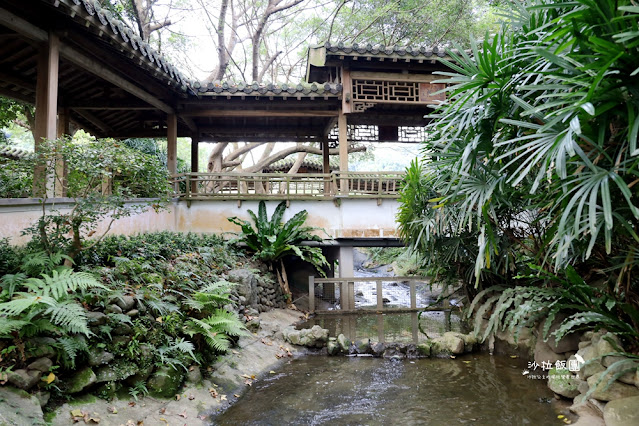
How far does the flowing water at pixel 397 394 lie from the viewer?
4086 mm

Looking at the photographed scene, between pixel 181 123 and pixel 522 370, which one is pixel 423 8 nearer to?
pixel 181 123

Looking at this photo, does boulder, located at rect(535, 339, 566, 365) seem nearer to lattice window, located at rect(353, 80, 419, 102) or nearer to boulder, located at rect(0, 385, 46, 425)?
boulder, located at rect(0, 385, 46, 425)

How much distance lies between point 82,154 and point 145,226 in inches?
149

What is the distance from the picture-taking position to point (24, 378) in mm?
3086

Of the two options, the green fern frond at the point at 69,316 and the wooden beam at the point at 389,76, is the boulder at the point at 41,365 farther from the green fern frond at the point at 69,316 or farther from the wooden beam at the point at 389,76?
the wooden beam at the point at 389,76

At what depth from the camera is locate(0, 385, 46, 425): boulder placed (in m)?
2.75

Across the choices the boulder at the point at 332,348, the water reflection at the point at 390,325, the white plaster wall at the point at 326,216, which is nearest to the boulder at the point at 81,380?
the boulder at the point at 332,348

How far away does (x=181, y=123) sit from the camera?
1176 centimetres

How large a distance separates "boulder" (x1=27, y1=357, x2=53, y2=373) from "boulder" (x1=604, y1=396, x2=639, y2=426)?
469cm

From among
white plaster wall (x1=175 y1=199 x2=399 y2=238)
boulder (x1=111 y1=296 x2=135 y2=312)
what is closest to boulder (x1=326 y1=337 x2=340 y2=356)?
boulder (x1=111 y1=296 x2=135 y2=312)

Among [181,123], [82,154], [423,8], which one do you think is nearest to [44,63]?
[82,154]

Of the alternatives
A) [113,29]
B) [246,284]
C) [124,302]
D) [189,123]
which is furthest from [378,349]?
[189,123]

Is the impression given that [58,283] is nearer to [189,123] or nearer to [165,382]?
[165,382]

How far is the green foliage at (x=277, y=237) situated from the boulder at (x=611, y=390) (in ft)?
19.4
